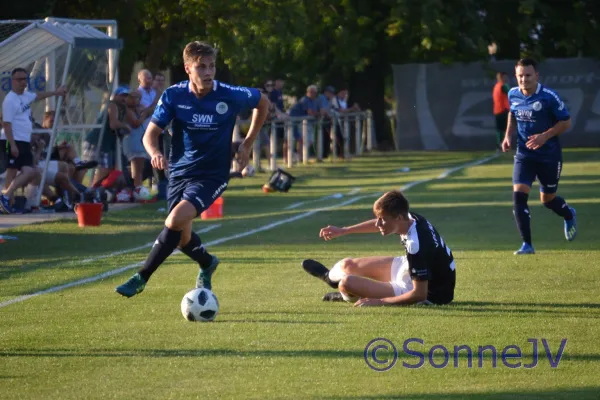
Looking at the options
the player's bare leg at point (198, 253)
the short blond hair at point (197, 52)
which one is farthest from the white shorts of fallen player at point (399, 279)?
the short blond hair at point (197, 52)

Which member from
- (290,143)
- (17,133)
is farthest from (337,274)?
(290,143)

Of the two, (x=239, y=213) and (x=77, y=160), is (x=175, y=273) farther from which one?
(x=77, y=160)

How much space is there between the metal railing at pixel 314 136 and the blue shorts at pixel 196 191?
57.7ft

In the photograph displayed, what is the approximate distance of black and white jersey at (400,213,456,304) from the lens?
30.4 feet

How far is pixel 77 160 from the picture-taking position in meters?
20.5

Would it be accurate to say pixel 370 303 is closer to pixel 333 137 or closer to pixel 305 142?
pixel 305 142

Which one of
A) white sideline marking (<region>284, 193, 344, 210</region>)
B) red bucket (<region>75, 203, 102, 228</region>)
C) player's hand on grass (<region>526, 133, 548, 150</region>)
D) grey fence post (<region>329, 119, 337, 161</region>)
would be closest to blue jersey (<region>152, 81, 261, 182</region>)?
player's hand on grass (<region>526, 133, 548, 150</region>)

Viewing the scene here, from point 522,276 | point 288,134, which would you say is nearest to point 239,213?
point 522,276

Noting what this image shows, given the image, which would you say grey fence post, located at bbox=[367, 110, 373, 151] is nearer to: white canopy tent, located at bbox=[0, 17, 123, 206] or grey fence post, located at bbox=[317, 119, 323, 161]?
grey fence post, located at bbox=[317, 119, 323, 161]

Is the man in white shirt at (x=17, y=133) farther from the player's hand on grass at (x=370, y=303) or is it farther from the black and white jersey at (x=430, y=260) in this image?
the black and white jersey at (x=430, y=260)

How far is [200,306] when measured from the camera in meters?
9.05

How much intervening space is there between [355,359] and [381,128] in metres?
34.6

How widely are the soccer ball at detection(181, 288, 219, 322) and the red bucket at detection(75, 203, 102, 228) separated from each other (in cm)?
820

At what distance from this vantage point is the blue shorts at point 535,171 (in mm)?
13469
